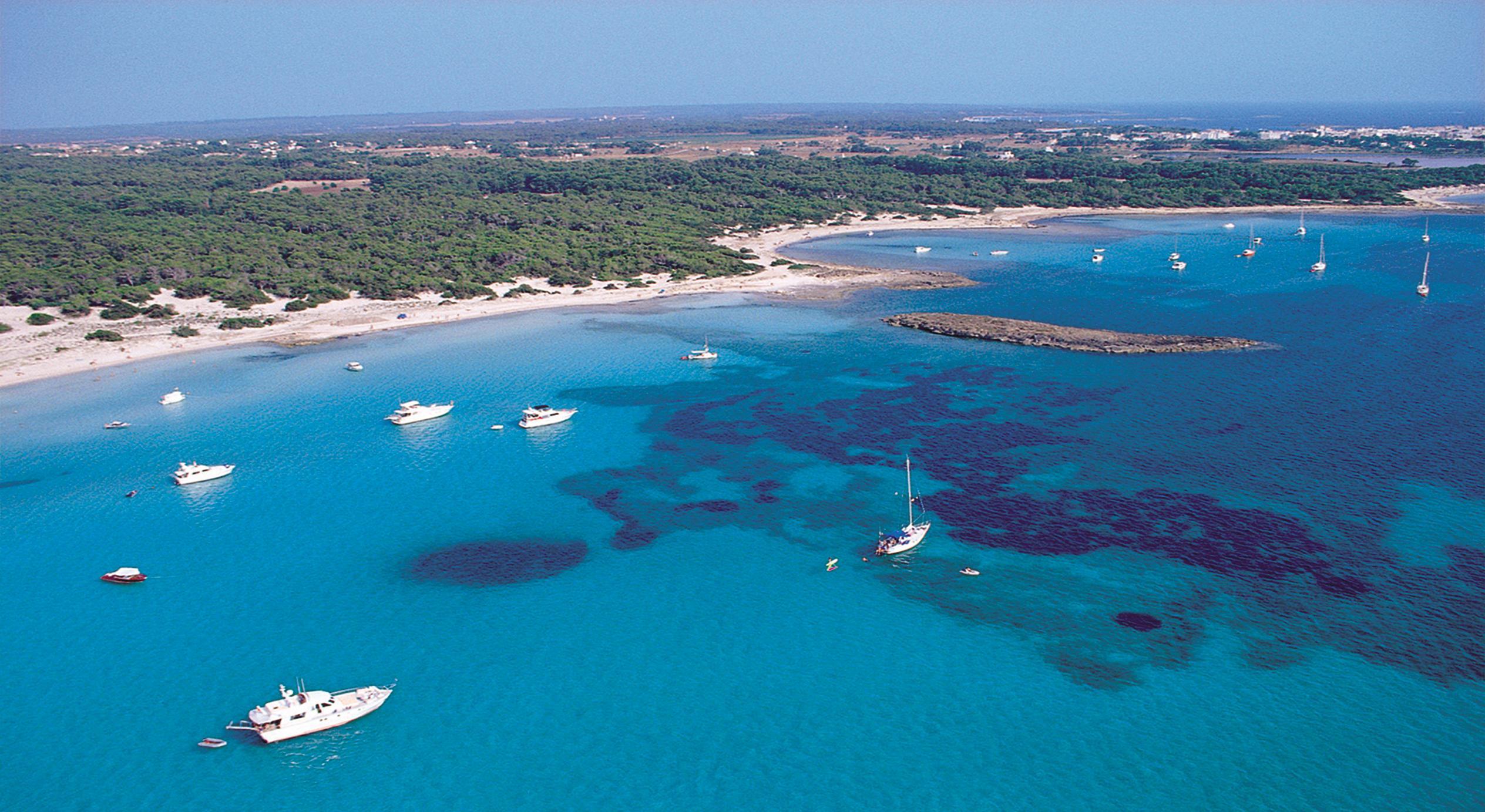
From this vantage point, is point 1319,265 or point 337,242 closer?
point 1319,265

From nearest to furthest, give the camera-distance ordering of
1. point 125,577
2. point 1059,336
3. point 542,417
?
point 125,577 < point 542,417 < point 1059,336

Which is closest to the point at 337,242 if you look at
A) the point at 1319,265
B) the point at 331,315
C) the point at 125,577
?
the point at 331,315

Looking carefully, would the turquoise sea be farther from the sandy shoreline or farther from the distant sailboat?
the distant sailboat

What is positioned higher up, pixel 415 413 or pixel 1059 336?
pixel 1059 336

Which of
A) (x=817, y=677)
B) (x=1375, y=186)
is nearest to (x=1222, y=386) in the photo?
(x=817, y=677)

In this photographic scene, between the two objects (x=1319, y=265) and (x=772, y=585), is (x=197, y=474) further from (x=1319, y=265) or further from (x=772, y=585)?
(x=1319, y=265)

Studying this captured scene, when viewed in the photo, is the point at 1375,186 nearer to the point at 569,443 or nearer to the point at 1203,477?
the point at 1203,477

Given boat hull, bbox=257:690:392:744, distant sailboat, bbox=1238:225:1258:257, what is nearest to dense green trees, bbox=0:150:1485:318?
distant sailboat, bbox=1238:225:1258:257
